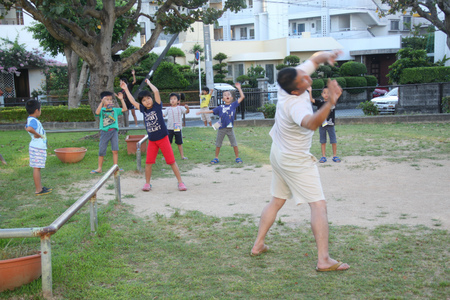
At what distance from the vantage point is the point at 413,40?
41.5m

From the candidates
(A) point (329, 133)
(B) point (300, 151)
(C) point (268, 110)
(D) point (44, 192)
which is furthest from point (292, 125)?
(C) point (268, 110)

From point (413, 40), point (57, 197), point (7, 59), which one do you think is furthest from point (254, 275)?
point (413, 40)

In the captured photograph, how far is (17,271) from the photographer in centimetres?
358

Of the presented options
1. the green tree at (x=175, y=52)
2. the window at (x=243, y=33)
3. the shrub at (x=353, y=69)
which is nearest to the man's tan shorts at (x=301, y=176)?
the green tree at (x=175, y=52)

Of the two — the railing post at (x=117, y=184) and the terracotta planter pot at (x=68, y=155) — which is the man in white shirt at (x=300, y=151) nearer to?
the railing post at (x=117, y=184)

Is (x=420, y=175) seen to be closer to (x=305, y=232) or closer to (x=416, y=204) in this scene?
(x=416, y=204)

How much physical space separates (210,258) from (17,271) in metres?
1.75

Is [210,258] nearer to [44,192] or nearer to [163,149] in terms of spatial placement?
[163,149]

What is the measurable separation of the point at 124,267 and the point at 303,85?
93.5 inches

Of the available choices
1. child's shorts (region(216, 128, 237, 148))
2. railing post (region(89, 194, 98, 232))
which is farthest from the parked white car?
railing post (region(89, 194, 98, 232))

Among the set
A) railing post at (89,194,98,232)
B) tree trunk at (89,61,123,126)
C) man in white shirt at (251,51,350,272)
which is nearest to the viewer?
man in white shirt at (251,51,350,272)

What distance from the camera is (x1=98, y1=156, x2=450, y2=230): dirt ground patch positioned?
5777 millimetres

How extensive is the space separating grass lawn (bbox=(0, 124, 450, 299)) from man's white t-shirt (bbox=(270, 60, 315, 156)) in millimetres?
1105

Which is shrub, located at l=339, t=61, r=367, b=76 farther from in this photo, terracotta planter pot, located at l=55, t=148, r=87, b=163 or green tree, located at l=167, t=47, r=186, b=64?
terracotta planter pot, located at l=55, t=148, r=87, b=163
